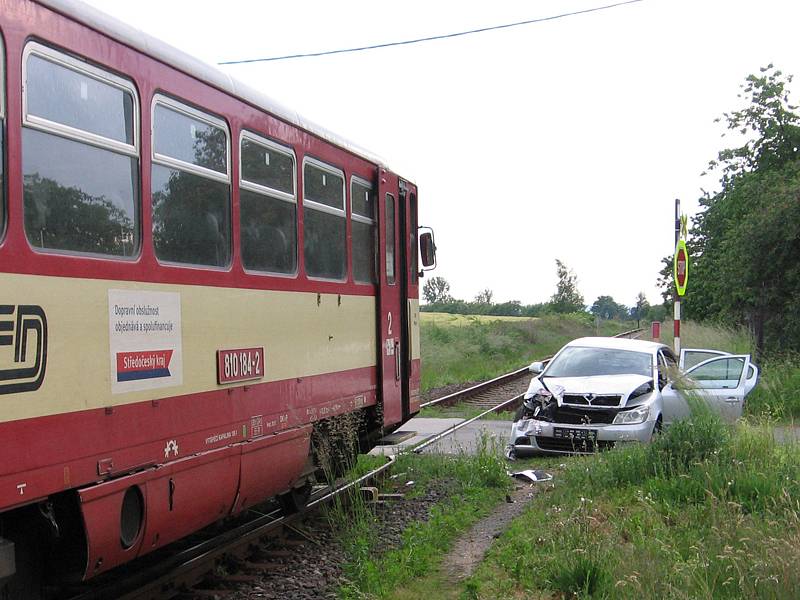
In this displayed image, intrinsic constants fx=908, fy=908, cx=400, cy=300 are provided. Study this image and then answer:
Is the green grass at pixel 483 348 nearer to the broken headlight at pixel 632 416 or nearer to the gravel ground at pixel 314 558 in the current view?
the broken headlight at pixel 632 416

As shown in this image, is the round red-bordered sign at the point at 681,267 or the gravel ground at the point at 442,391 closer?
the round red-bordered sign at the point at 681,267

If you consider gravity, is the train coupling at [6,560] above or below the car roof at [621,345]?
below

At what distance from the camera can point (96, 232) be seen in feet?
16.2

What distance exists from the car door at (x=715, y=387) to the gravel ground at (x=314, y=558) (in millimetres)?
3049

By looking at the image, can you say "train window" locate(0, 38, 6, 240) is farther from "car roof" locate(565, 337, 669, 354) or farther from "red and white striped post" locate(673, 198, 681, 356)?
"red and white striped post" locate(673, 198, 681, 356)

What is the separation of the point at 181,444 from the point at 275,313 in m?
1.63

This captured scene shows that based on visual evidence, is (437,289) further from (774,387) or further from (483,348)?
(774,387)

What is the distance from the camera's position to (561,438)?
433 inches

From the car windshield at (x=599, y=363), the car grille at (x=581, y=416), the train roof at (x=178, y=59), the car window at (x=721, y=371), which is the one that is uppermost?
the train roof at (x=178, y=59)

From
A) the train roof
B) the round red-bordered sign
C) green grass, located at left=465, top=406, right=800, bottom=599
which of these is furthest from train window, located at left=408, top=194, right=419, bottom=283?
the round red-bordered sign

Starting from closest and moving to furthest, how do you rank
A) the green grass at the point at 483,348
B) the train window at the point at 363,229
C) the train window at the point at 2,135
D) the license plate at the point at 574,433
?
the train window at the point at 2,135 → the train window at the point at 363,229 → the license plate at the point at 574,433 → the green grass at the point at 483,348

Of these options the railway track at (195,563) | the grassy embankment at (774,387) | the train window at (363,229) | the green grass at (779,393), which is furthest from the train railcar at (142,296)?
the green grass at (779,393)

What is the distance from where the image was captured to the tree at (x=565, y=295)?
3216 inches

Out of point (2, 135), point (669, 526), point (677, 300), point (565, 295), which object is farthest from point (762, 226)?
point (565, 295)
